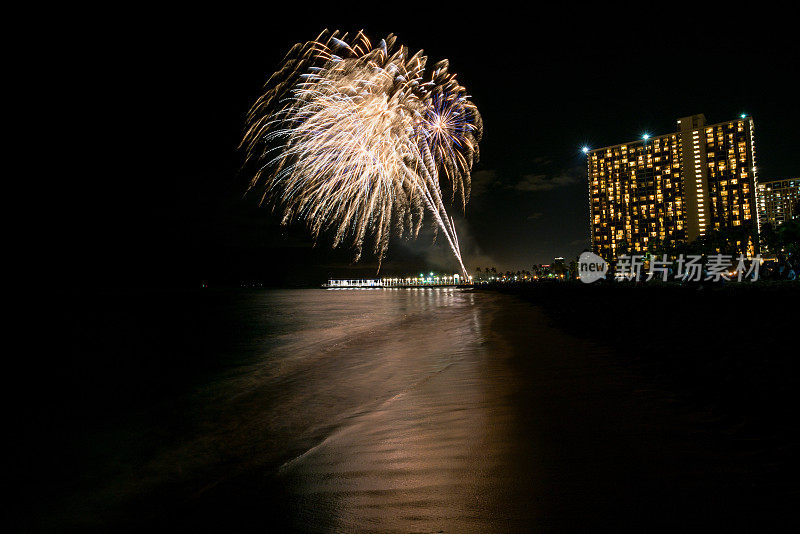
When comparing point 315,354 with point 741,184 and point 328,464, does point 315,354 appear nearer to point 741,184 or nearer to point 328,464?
point 328,464

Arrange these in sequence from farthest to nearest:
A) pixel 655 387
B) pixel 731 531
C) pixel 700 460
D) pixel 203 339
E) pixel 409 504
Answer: pixel 203 339, pixel 655 387, pixel 700 460, pixel 409 504, pixel 731 531

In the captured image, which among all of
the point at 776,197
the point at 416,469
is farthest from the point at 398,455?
the point at 776,197

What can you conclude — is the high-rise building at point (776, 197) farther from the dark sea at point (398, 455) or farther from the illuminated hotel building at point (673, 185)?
the dark sea at point (398, 455)

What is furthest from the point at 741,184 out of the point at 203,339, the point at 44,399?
the point at 44,399

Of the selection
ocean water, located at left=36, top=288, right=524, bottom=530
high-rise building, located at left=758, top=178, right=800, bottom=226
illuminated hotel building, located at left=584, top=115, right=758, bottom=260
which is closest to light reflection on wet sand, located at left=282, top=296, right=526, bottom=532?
ocean water, located at left=36, top=288, right=524, bottom=530

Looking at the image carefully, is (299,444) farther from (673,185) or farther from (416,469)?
(673,185)

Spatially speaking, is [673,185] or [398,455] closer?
[398,455]
